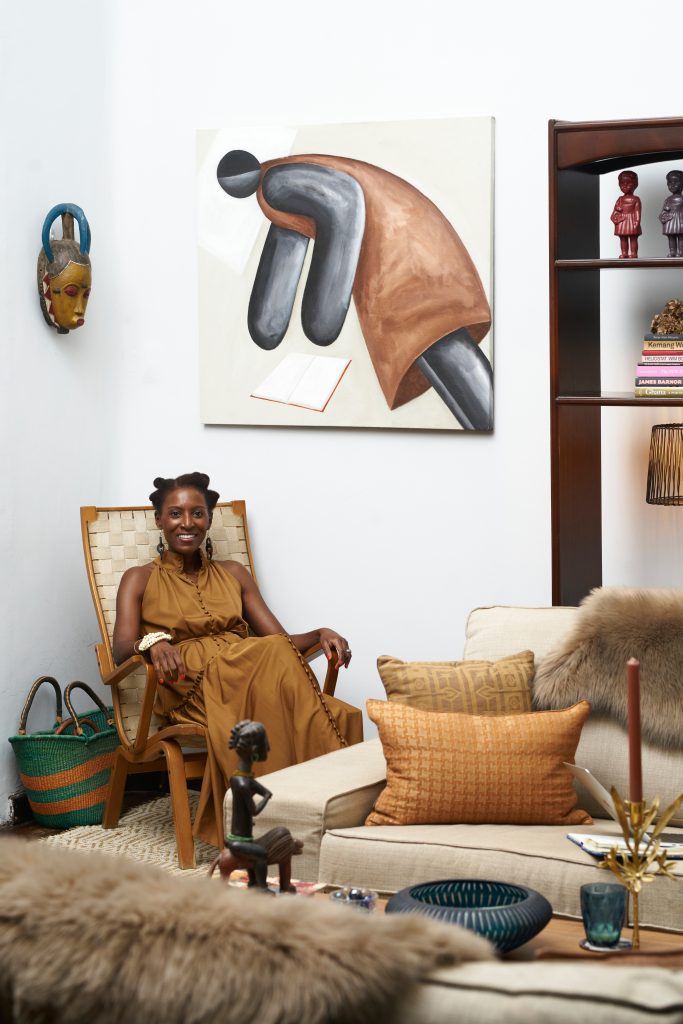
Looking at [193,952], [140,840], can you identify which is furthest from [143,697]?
[193,952]

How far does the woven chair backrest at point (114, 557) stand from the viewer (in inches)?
152

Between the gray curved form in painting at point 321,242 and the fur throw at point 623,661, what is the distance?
5.82ft

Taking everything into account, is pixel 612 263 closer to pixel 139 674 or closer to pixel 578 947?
pixel 139 674

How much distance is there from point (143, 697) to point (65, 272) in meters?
1.39

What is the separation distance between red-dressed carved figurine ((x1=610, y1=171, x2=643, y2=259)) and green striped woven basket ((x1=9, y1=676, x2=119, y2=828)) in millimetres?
2201

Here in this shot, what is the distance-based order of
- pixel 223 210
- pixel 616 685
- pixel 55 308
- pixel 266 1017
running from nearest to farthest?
pixel 266 1017, pixel 616 685, pixel 55 308, pixel 223 210

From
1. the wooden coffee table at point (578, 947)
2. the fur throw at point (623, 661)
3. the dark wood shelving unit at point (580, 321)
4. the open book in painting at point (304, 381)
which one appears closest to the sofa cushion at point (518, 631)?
the fur throw at point (623, 661)

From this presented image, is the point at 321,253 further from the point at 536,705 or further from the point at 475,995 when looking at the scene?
the point at 475,995

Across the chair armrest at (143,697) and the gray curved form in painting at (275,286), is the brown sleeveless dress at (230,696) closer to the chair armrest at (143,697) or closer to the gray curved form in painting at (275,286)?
the chair armrest at (143,697)

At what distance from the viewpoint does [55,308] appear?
13.4ft

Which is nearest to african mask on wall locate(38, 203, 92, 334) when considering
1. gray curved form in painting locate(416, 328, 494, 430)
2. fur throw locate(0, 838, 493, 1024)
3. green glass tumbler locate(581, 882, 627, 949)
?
gray curved form in painting locate(416, 328, 494, 430)

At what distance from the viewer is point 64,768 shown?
386 centimetres

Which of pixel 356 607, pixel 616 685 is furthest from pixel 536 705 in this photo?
pixel 356 607

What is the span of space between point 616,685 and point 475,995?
6.14 feet
